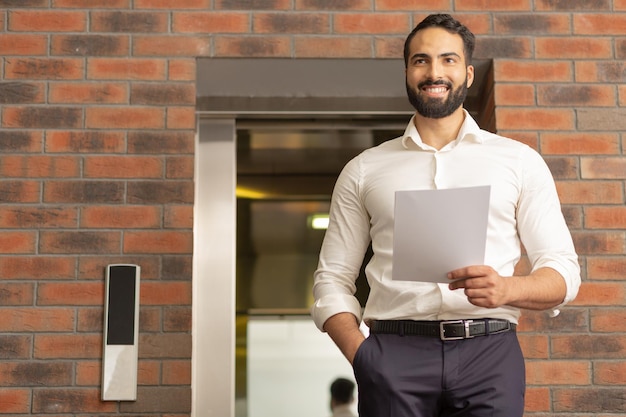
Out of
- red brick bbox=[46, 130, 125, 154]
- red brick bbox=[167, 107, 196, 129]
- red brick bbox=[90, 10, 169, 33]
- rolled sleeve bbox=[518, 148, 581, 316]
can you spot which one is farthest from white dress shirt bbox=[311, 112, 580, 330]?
red brick bbox=[90, 10, 169, 33]

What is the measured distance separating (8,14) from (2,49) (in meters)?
0.13

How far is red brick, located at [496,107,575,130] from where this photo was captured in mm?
3137

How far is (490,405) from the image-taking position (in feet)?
5.97

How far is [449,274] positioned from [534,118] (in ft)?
4.91

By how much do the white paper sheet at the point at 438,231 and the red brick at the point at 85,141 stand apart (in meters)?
1.54

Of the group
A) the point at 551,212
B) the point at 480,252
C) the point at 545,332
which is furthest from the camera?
the point at 545,332

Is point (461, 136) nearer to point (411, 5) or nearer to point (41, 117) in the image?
point (411, 5)

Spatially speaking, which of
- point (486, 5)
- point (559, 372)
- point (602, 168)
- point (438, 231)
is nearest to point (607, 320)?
point (559, 372)

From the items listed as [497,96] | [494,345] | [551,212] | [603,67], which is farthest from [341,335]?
[603,67]

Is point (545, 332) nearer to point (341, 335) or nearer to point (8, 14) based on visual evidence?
point (341, 335)

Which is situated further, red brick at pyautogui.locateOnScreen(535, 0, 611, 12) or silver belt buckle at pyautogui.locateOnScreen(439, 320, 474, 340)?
red brick at pyautogui.locateOnScreen(535, 0, 611, 12)

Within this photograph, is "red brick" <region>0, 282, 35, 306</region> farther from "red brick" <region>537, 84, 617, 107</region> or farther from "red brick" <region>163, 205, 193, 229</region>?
"red brick" <region>537, 84, 617, 107</region>

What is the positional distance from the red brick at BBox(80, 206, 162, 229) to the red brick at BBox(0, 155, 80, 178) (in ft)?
0.48

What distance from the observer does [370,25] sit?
125 inches
